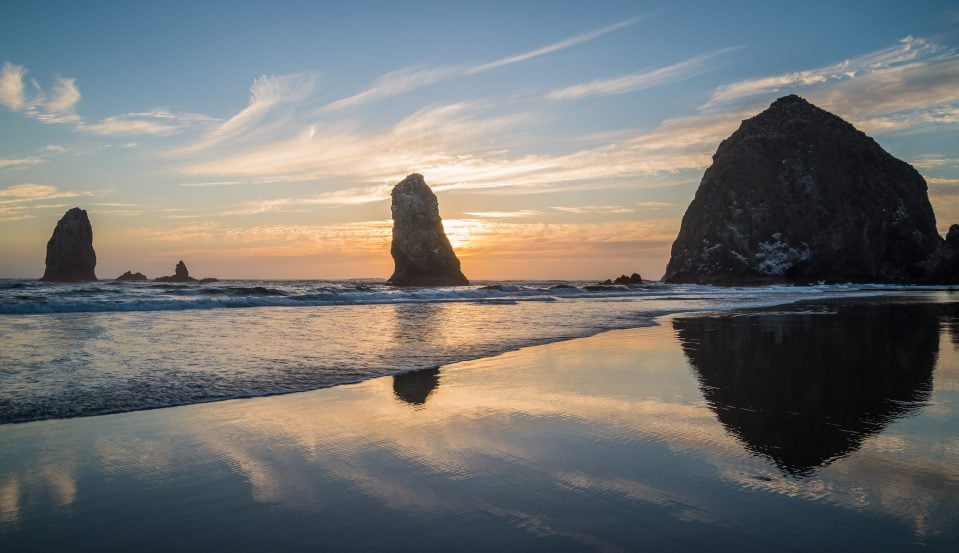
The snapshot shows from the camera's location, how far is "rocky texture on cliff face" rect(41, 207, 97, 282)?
71.9m

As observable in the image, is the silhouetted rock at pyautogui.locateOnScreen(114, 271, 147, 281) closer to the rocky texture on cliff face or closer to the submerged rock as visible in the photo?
the rocky texture on cliff face

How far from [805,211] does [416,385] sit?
7446 cm

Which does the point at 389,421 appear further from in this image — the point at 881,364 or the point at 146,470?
the point at 881,364

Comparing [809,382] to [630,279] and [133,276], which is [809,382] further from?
[133,276]

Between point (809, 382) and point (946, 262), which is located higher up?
point (946, 262)

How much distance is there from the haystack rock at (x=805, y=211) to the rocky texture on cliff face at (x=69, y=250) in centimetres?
8337

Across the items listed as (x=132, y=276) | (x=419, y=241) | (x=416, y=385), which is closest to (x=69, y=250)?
(x=132, y=276)

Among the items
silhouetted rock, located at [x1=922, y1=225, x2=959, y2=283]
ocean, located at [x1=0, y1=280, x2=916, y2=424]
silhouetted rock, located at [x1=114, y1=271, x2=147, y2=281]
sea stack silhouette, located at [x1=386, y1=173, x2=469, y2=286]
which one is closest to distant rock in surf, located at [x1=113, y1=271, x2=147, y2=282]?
silhouetted rock, located at [x1=114, y1=271, x2=147, y2=281]

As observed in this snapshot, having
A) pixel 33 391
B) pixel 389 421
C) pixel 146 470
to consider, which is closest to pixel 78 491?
pixel 146 470

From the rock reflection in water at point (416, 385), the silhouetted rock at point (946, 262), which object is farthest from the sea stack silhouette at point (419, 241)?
the silhouetted rock at point (946, 262)

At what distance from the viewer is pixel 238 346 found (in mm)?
10938

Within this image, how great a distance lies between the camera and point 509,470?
4.02 metres

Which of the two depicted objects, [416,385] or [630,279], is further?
[630,279]

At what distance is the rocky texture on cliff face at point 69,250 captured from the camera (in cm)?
7194
